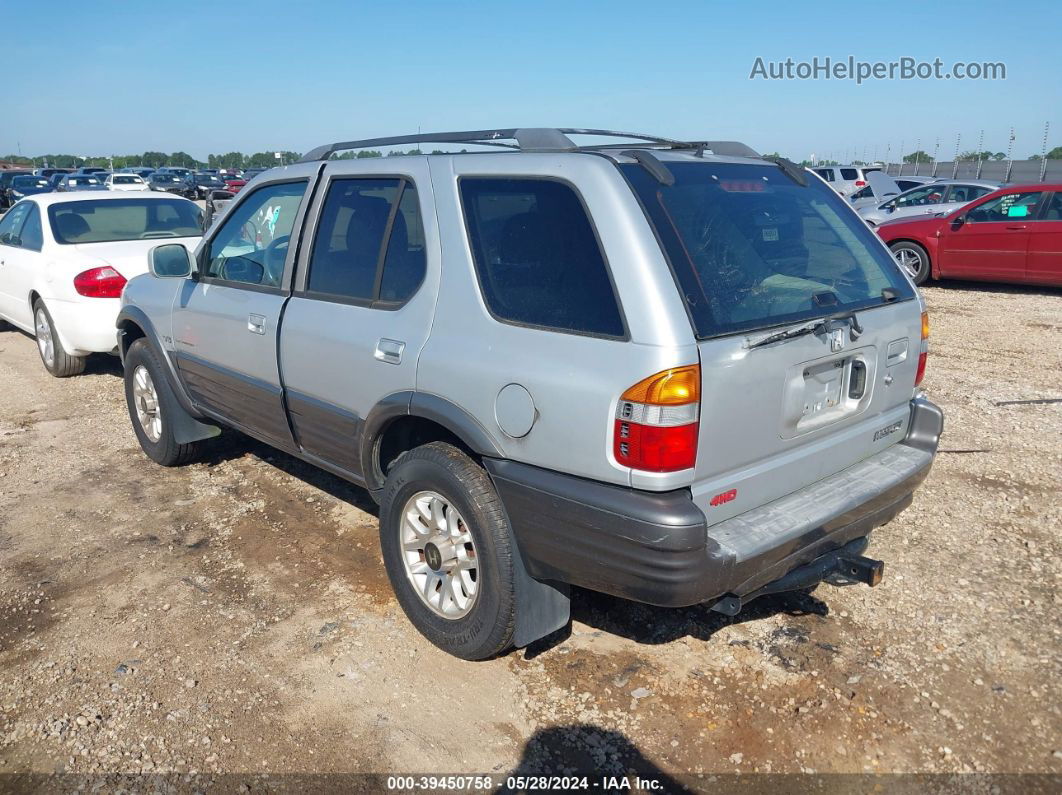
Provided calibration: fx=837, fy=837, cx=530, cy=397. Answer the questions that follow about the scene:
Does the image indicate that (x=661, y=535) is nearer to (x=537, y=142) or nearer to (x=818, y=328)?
(x=818, y=328)

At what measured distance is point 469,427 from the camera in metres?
2.99

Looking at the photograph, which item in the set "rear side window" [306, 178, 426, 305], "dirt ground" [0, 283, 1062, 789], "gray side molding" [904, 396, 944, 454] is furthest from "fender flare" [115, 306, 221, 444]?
"gray side molding" [904, 396, 944, 454]

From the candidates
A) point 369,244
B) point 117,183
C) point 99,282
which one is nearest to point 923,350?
point 369,244

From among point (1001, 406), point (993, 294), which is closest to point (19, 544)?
point (1001, 406)

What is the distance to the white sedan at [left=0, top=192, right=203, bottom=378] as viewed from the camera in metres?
7.17

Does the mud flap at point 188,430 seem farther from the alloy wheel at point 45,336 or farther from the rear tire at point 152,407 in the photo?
the alloy wheel at point 45,336

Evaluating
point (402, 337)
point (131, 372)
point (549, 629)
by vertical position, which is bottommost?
point (549, 629)

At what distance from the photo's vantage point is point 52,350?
25.5 feet

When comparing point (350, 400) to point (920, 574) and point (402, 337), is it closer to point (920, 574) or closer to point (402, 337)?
point (402, 337)

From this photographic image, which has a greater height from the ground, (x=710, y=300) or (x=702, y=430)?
(x=710, y=300)

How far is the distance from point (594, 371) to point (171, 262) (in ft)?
10.1

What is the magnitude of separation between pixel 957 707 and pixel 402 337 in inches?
97.3

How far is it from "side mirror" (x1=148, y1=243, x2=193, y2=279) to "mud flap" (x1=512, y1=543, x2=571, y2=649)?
285 cm

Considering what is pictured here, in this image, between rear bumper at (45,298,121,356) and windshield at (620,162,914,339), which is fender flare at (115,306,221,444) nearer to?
rear bumper at (45,298,121,356)
